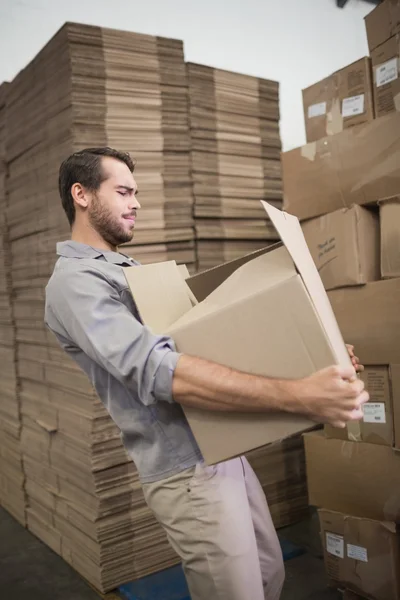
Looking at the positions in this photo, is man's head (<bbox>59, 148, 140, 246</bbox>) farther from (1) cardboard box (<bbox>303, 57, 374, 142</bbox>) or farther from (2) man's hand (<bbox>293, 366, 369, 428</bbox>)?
(1) cardboard box (<bbox>303, 57, 374, 142</bbox>)

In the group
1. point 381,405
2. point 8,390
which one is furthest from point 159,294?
point 8,390

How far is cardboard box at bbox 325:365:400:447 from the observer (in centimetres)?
198

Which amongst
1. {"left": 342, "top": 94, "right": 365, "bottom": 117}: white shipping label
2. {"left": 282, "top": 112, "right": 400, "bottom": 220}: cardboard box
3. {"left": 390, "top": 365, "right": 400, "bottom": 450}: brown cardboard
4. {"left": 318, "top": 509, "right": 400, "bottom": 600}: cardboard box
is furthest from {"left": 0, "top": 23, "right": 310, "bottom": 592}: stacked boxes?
{"left": 390, "top": 365, "right": 400, "bottom": 450}: brown cardboard

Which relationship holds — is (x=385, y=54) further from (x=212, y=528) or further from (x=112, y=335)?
(x=212, y=528)

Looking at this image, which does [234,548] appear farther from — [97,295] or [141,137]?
[141,137]

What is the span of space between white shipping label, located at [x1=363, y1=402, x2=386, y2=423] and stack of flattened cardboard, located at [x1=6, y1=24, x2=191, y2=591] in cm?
106

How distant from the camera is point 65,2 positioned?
3.38 m

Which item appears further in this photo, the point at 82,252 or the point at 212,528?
the point at 82,252

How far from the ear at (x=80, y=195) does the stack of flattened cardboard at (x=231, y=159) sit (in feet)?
3.99

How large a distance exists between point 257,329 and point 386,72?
1.35m

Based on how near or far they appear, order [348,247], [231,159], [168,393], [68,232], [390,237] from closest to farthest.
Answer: [168,393] < [390,237] < [348,247] < [68,232] < [231,159]

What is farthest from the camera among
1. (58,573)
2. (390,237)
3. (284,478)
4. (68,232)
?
(284,478)

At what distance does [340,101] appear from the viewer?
216 centimetres

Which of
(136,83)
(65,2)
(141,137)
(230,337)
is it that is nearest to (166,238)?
(141,137)
